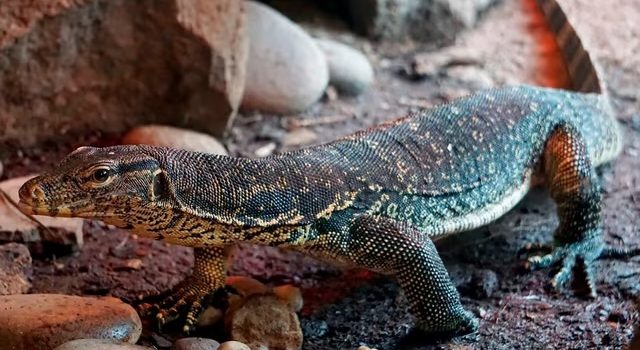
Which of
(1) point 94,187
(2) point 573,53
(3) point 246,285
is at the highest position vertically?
(2) point 573,53

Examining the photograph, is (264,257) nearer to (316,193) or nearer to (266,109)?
(316,193)

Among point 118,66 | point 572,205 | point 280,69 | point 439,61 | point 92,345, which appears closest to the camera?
point 92,345

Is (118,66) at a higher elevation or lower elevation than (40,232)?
higher

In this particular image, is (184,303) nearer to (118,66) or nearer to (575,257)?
(575,257)

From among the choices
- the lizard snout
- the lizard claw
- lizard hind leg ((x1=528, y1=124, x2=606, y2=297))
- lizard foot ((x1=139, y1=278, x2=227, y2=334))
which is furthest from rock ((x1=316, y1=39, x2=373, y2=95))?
the lizard snout

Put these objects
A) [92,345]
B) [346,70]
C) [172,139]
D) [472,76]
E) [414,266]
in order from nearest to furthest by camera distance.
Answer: [92,345] → [414,266] → [172,139] → [346,70] → [472,76]

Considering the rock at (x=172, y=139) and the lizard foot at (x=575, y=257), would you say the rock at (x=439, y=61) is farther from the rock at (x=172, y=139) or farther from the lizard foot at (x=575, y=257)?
the lizard foot at (x=575, y=257)

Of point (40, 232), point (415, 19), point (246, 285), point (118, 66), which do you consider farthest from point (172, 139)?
point (415, 19)
